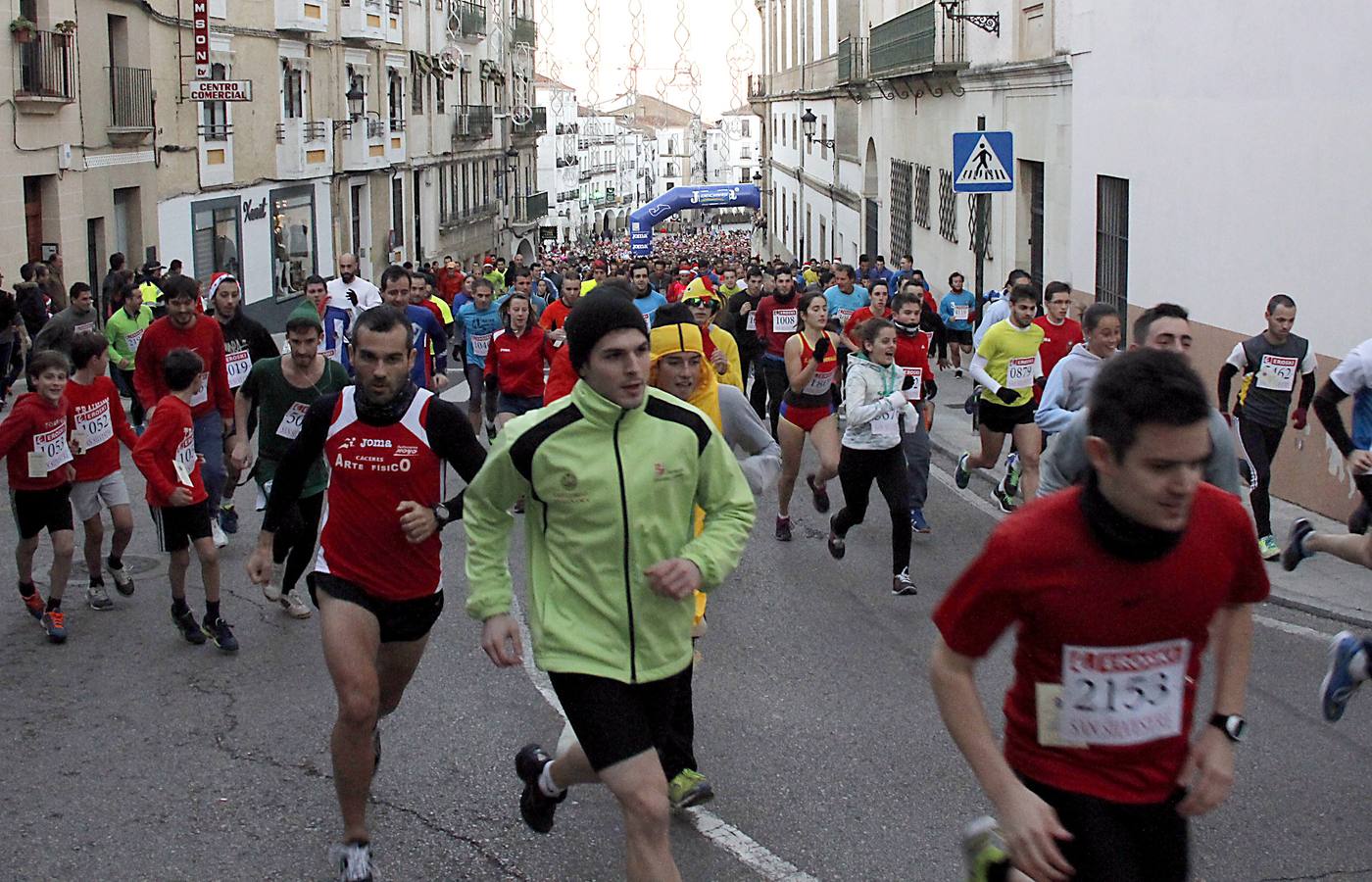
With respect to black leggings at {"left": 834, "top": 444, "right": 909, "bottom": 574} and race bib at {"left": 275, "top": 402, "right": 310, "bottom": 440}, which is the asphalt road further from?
race bib at {"left": 275, "top": 402, "right": 310, "bottom": 440}

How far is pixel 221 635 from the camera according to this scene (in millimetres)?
8477

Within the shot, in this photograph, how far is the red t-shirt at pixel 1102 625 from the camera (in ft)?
11.2

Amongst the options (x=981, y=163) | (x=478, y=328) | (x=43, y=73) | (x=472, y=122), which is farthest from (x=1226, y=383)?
(x=472, y=122)

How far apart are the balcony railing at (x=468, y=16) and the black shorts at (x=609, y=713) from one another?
52.8 metres

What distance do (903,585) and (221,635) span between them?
3830 mm

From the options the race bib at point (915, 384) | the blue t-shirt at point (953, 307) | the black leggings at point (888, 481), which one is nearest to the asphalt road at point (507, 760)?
the black leggings at point (888, 481)

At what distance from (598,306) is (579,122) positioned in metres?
127

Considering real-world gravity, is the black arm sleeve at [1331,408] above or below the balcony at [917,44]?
below

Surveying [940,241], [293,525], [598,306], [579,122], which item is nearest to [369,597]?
[598,306]

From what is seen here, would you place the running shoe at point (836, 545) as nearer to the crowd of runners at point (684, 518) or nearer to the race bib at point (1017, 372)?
the crowd of runners at point (684, 518)

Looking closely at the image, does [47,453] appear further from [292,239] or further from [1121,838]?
[292,239]

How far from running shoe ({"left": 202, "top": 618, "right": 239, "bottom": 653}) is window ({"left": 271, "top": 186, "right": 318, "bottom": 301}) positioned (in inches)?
1207

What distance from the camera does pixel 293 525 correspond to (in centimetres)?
869

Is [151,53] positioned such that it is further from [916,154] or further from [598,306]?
[598,306]
